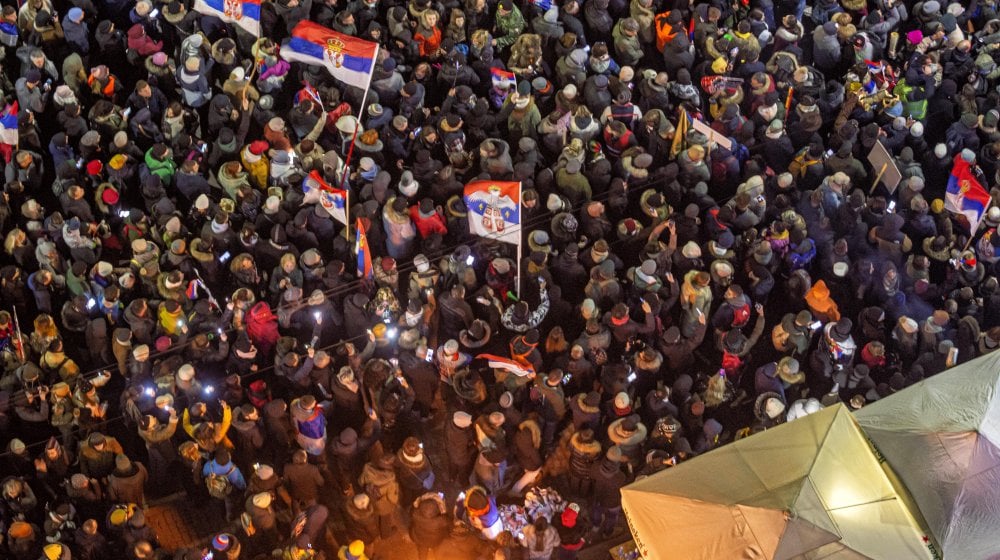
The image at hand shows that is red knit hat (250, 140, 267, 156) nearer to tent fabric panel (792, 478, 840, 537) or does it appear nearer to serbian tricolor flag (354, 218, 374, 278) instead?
serbian tricolor flag (354, 218, 374, 278)

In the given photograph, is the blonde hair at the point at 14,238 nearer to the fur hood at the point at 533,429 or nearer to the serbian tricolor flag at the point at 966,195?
the fur hood at the point at 533,429

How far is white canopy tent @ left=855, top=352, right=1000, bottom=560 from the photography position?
9633 millimetres

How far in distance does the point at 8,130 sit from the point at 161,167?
6.44ft

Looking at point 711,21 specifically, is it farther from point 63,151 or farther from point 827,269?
point 63,151

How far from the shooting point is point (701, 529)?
934 cm

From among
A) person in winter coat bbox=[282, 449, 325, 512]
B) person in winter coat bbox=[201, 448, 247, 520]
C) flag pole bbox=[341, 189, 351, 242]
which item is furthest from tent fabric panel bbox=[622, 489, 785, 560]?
flag pole bbox=[341, 189, 351, 242]

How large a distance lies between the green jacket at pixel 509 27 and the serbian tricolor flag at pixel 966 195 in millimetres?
5918

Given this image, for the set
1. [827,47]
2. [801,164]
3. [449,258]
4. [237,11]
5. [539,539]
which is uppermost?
[827,47]

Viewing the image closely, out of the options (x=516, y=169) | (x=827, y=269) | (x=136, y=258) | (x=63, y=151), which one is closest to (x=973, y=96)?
(x=827, y=269)

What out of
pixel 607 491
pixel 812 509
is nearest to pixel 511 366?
pixel 607 491

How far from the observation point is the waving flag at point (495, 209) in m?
12.1

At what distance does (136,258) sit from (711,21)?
8.12 m

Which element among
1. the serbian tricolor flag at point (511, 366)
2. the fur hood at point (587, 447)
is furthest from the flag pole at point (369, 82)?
the fur hood at point (587, 447)

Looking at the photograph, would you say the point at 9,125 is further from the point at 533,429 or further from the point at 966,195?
the point at 966,195
